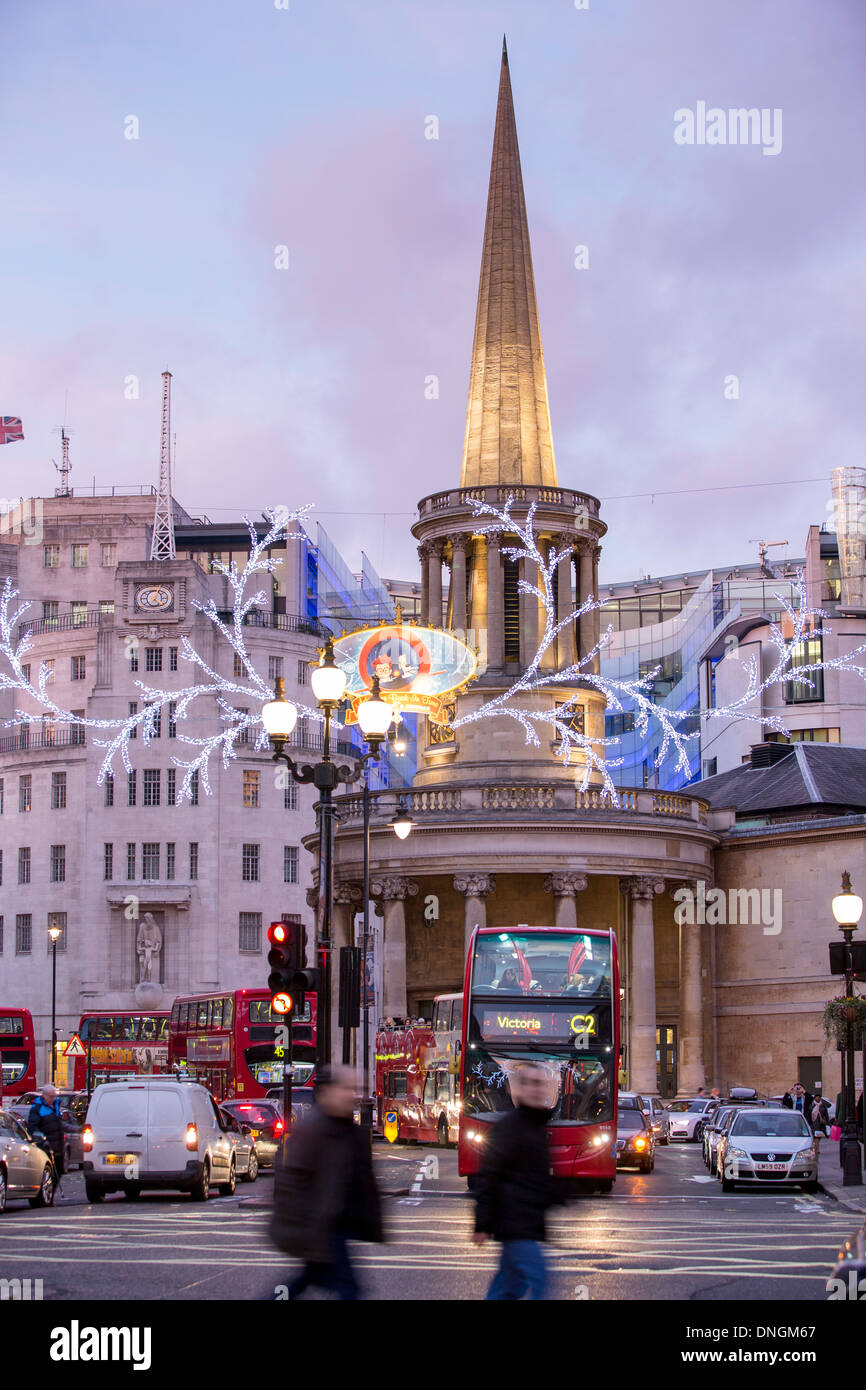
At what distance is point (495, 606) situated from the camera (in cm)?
6912

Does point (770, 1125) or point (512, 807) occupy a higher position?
point (512, 807)

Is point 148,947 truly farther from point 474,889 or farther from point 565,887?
point 565,887

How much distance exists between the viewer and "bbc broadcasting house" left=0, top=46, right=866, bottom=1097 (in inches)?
2410

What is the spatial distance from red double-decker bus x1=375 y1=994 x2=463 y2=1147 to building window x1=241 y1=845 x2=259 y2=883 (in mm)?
37682

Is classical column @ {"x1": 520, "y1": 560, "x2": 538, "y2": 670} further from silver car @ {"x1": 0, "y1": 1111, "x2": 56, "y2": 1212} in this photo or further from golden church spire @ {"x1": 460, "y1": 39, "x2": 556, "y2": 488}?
silver car @ {"x1": 0, "y1": 1111, "x2": 56, "y2": 1212}

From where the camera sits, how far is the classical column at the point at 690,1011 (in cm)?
6106

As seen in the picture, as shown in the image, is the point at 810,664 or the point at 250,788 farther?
the point at 810,664

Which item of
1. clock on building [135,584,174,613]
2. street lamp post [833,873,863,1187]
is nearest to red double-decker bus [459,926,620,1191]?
street lamp post [833,873,863,1187]

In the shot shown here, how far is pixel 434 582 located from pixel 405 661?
24.0 feet

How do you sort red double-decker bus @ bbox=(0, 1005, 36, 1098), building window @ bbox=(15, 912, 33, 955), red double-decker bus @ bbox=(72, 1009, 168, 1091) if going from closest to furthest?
red double-decker bus @ bbox=(0, 1005, 36, 1098), red double-decker bus @ bbox=(72, 1009, 168, 1091), building window @ bbox=(15, 912, 33, 955)

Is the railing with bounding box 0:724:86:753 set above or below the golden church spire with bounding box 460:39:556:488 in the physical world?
below

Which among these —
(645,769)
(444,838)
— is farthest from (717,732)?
(444,838)

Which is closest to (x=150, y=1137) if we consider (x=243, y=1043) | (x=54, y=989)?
(x=243, y=1043)
